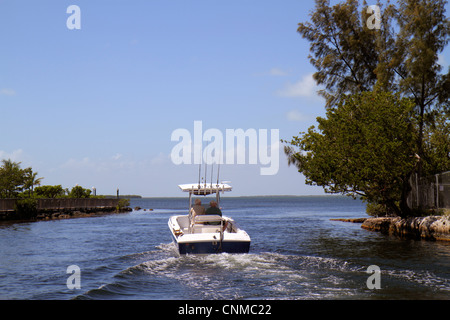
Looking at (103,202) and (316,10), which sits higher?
(316,10)

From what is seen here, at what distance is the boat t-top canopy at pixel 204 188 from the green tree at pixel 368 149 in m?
11.1

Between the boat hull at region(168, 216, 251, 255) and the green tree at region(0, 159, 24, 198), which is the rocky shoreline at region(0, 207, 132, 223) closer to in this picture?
the green tree at region(0, 159, 24, 198)

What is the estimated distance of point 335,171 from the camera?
1182 inches

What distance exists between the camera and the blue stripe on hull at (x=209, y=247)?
1600 centimetres

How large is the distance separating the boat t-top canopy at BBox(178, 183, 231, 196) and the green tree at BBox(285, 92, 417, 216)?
1113 centimetres

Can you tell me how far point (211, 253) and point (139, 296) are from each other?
459cm

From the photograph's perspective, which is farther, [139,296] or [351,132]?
[351,132]

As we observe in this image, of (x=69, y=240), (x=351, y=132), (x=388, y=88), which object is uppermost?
(x=388, y=88)

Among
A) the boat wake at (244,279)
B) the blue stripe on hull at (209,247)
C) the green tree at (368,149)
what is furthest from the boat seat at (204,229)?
the green tree at (368,149)

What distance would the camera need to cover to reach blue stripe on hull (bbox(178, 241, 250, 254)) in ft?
52.5

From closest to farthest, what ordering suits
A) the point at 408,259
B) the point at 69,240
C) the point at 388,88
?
the point at 408,259 → the point at 69,240 → the point at 388,88
